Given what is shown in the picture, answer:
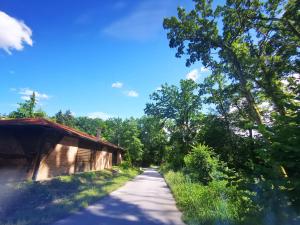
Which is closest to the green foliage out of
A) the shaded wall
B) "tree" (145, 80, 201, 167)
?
"tree" (145, 80, 201, 167)

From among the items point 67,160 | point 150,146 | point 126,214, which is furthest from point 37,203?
point 150,146

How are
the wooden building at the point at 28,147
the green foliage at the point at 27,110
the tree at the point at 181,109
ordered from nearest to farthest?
the wooden building at the point at 28,147 < the tree at the point at 181,109 < the green foliage at the point at 27,110

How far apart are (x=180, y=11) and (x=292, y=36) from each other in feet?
25.9

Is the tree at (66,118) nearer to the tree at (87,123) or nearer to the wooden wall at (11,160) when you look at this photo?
the tree at (87,123)

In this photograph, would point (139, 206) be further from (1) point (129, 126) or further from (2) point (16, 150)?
(1) point (129, 126)

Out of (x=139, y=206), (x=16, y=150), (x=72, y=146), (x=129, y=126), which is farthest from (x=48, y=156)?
(x=129, y=126)

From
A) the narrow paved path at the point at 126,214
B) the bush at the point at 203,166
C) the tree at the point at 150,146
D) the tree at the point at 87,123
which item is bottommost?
the narrow paved path at the point at 126,214

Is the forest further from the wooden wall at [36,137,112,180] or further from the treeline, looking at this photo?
the wooden wall at [36,137,112,180]

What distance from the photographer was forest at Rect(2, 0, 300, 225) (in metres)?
3.73

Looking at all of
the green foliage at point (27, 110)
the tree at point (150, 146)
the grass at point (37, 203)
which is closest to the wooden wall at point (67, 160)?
the grass at point (37, 203)

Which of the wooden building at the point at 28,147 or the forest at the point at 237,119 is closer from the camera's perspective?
the forest at the point at 237,119

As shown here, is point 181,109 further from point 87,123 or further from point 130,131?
point 87,123

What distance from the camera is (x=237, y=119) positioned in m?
33.6

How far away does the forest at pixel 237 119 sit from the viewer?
3727mm
